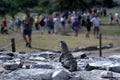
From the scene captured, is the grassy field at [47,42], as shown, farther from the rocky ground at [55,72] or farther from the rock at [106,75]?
the rock at [106,75]

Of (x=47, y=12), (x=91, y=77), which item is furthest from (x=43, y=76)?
(x=47, y=12)

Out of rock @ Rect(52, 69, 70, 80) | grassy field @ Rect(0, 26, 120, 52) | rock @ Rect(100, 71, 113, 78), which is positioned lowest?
grassy field @ Rect(0, 26, 120, 52)

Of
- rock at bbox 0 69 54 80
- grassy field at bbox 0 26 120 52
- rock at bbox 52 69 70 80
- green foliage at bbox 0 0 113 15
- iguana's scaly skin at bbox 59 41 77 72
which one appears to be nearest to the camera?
rock at bbox 52 69 70 80

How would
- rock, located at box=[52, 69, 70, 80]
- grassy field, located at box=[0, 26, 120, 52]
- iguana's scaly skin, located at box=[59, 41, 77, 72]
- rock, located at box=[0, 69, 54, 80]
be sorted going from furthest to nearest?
grassy field, located at box=[0, 26, 120, 52], iguana's scaly skin, located at box=[59, 41, 77, 72], rock, located at box=[0, 69, 54, 80], rock, located at box=[52, 69, 70, 80]

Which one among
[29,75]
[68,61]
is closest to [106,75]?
[68,61]

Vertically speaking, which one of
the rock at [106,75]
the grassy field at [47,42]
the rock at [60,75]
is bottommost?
the grassy field at [47,42]

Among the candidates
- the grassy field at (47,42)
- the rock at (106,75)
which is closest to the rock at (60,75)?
the rock at (106,75)

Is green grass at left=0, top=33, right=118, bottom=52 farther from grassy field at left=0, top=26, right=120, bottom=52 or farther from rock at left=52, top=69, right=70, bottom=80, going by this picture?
rock at left=52, top=69, right=70, bottom=80

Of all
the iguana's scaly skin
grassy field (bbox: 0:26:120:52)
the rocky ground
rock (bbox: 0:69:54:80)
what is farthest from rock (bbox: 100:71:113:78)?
grassy field (bbox: 0:26:120:52)

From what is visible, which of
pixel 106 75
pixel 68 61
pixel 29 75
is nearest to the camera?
pixel 106 75

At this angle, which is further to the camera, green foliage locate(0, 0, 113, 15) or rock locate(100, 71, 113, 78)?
green foliage locate(0, 0, 113, 15)

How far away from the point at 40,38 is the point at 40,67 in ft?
45.9

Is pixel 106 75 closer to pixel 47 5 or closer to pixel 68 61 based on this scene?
pixel 68 61

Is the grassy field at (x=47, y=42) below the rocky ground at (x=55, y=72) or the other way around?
below
